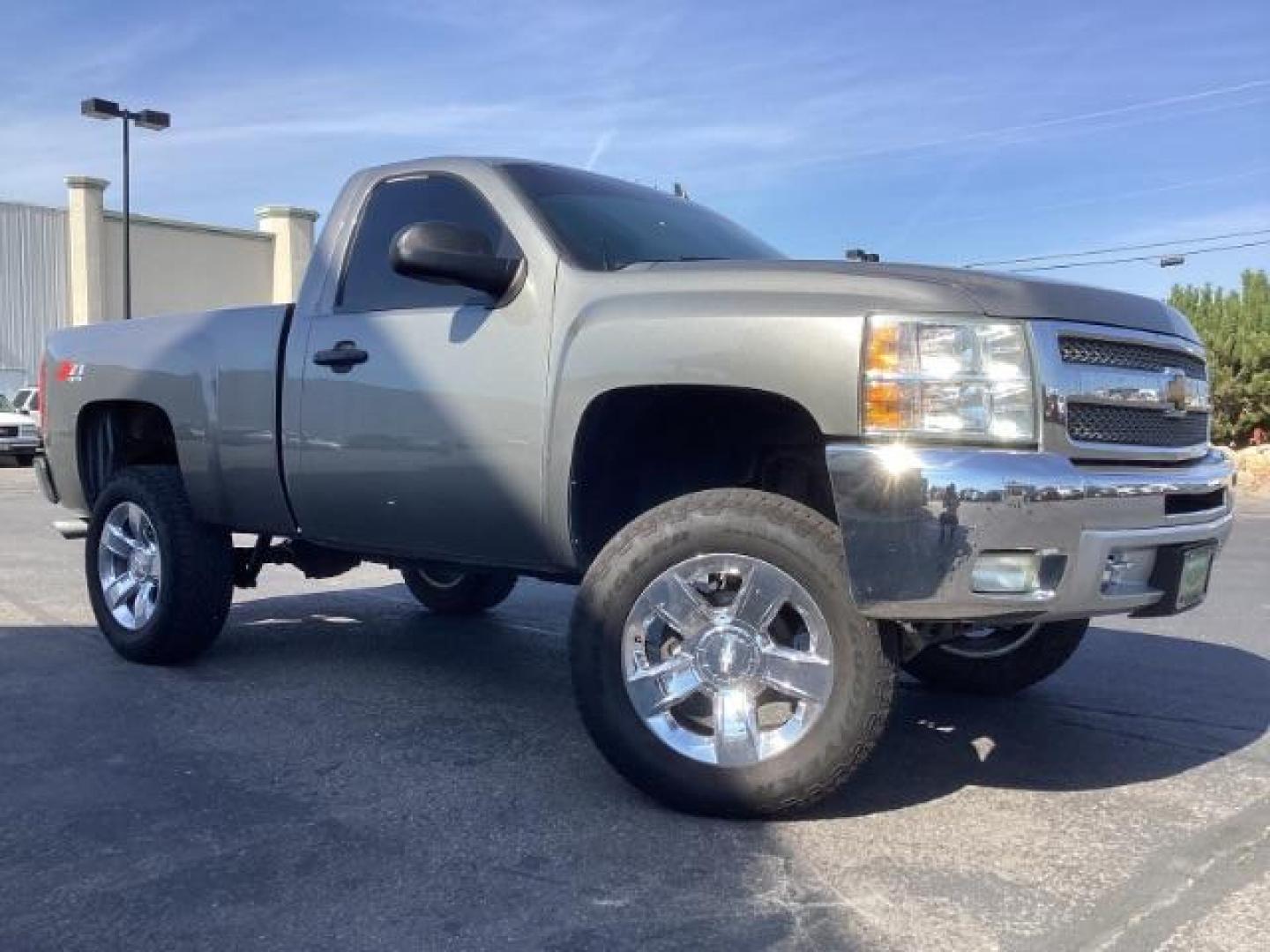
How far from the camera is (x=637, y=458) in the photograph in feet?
14.1

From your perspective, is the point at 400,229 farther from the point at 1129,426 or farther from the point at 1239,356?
the point at 1239,356

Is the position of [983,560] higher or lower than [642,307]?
lower

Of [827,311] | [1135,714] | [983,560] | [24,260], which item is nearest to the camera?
[983,560]

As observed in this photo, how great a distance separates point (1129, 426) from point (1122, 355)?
0.69 ft

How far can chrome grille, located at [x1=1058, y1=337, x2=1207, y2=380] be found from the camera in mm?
3518

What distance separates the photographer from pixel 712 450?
170 inches

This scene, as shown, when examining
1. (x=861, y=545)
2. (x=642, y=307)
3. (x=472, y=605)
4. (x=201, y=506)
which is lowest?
(x=472, y=605)

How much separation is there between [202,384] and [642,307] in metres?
2.31

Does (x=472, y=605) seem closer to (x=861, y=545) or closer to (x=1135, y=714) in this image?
(x=1135, y=714)

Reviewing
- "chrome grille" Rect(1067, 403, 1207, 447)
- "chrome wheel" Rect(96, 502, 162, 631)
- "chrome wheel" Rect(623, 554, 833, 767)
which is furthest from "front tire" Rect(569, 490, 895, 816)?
"chrome wheel" Rect(96, 502, 162, 631)

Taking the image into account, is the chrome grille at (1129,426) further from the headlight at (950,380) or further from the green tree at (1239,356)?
the green tree at (1239,356)

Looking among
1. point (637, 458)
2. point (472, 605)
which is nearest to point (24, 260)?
point (472, 605)

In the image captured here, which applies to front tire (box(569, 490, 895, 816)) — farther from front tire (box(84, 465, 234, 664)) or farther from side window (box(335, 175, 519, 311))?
front tire (box(84, 465, 234, 664))

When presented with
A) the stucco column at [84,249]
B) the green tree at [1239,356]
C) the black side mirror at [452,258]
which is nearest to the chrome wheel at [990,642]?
the black side mirror at [452,258]
